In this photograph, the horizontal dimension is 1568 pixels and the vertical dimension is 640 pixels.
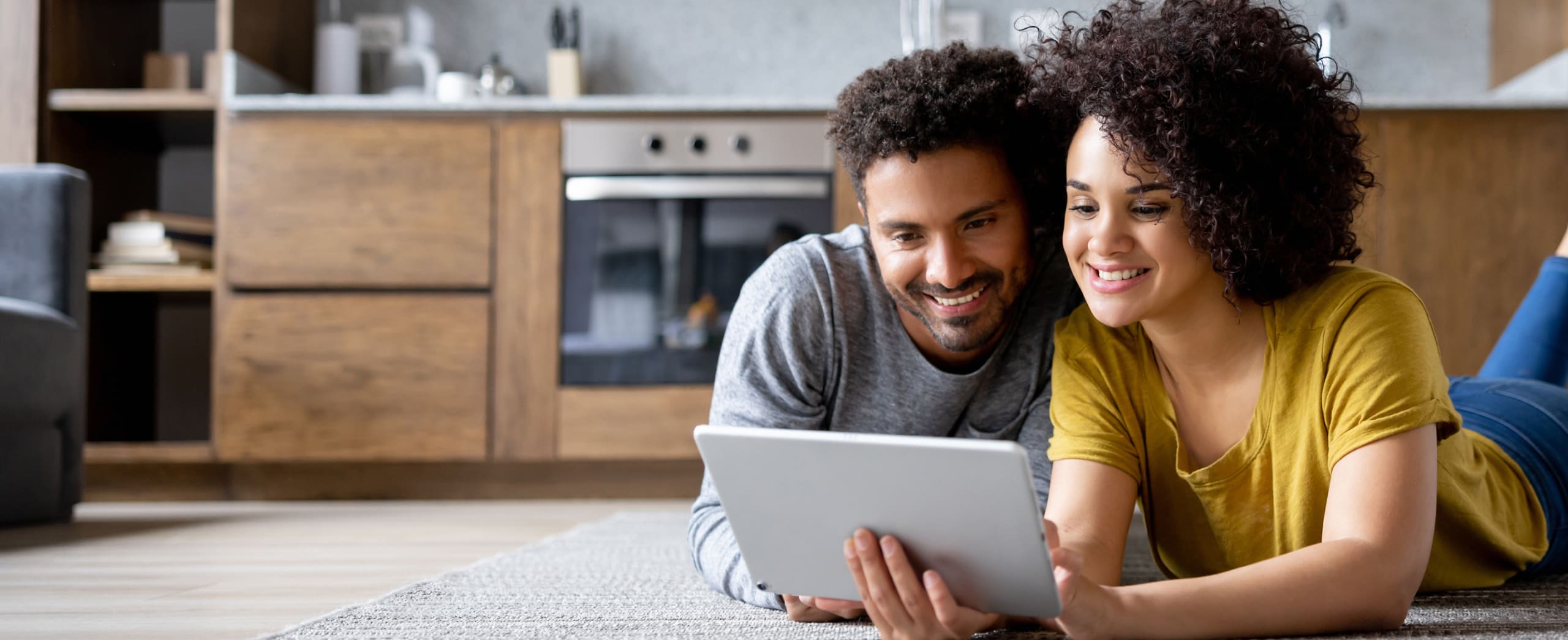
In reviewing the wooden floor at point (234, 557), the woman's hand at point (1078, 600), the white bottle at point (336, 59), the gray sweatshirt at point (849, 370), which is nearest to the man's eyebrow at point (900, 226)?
the gray sweatshirt at point (849, 370)

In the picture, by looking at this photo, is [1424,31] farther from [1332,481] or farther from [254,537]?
[254,537]

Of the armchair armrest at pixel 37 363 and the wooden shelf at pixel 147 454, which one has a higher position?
the armchair armrest at pixel 37 363

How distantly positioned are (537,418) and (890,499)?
191cm

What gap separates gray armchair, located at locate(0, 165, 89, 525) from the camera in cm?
199

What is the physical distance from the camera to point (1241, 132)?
1005 mm

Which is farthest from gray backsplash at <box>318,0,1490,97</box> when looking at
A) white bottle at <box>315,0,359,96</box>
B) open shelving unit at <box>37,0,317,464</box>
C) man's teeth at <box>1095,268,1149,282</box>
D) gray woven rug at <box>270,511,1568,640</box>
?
man's teeth at <box>1095,268,1149,282</box>

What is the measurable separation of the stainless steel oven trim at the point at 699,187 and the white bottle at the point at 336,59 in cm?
88

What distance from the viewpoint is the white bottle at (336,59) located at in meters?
3.06

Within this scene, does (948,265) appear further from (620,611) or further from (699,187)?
(699,187)

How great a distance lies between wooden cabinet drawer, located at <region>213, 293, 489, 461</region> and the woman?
1723mm

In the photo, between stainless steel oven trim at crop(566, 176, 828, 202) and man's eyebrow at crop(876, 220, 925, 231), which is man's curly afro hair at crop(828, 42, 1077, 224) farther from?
stainless steel oven trim at crop(566, 176, 828, 202)

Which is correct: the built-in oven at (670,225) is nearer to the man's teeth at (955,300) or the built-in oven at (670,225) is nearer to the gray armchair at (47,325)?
the gray armchair at (47,325)

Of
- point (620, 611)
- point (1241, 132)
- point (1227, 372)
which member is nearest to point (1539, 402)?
point (1227, 372)

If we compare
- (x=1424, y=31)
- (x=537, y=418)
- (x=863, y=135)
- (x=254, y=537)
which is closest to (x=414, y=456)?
(x=537, y=418)
